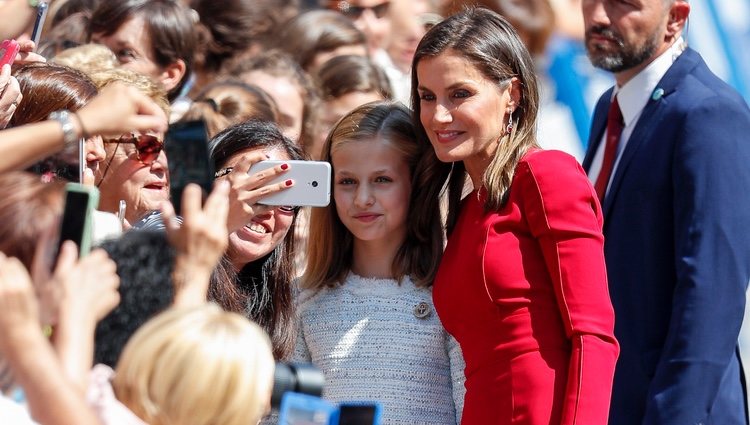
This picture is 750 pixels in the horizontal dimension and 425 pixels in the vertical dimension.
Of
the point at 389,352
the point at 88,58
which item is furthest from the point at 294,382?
the point at 88,58

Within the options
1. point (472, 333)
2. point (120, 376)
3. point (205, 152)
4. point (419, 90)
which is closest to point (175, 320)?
point (120, 376)

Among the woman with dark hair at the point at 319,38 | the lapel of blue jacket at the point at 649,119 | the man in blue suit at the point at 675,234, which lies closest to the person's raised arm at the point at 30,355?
the man in blue suit at the point at 675,234

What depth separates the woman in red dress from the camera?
9.99ft

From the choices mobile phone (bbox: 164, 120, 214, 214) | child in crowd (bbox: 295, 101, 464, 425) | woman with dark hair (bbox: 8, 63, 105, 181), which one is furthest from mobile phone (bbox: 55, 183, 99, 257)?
child in crowd (bbox: 295, 101, 464, 425)

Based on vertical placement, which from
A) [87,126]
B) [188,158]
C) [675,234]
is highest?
[87,126]

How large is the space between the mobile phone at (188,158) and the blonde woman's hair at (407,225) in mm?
994

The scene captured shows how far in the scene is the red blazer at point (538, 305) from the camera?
3029mm

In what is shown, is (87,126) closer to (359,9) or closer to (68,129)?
(68,129)

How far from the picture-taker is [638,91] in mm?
3994

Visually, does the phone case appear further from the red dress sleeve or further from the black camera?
the red dress sleeve

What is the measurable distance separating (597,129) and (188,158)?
197 cm

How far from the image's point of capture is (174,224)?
2504mm

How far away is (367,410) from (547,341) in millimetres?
946

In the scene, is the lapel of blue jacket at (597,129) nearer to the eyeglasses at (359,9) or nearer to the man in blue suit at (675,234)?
the man in blue suit at (675,234)
